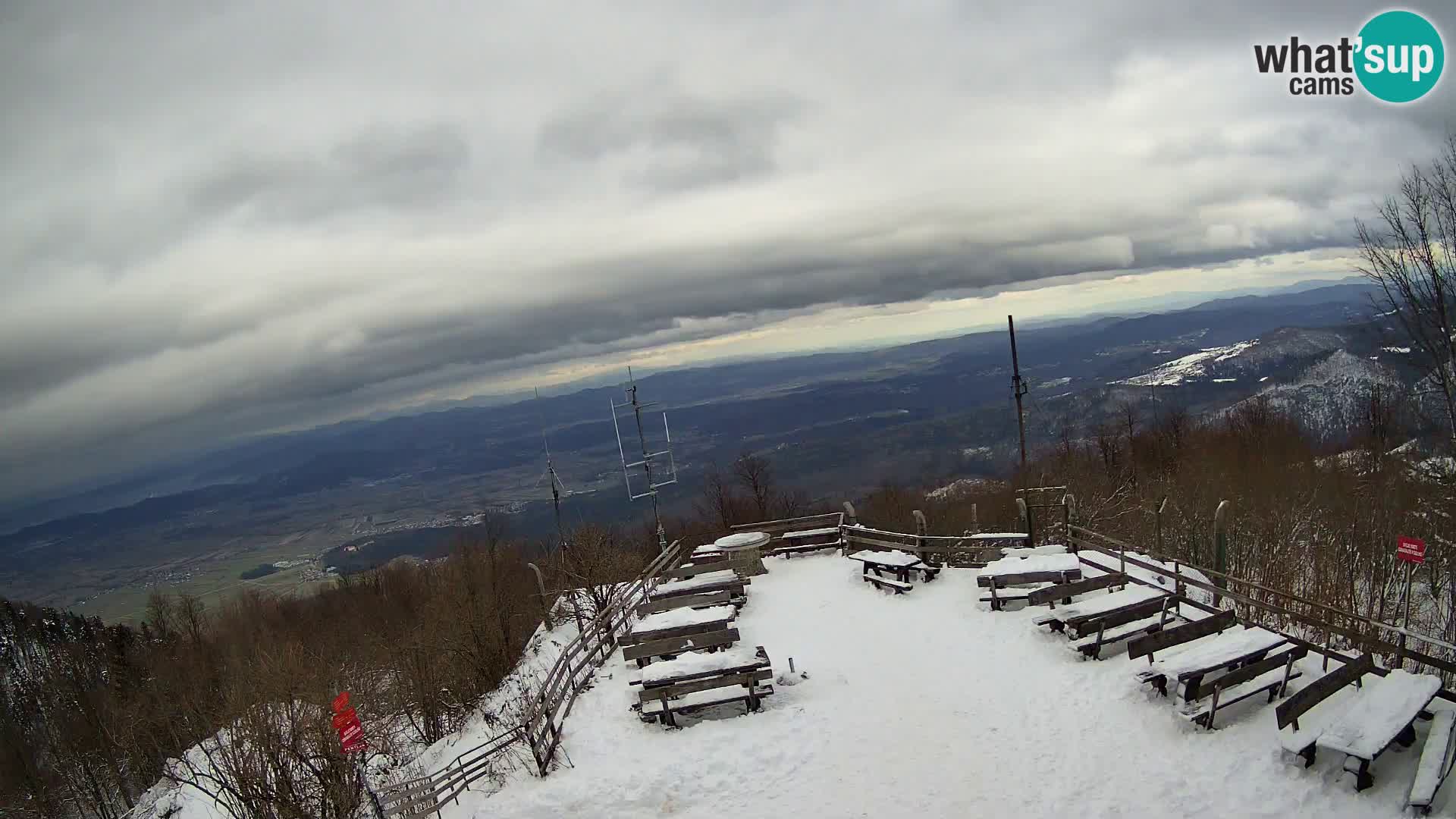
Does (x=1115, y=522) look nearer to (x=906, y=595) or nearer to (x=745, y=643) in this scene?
(x=906, y=595)

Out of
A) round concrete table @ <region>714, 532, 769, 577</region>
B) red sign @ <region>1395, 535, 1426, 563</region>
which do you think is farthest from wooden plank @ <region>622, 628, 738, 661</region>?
red sign @ <region>1395, 535, 1426, 563</region>

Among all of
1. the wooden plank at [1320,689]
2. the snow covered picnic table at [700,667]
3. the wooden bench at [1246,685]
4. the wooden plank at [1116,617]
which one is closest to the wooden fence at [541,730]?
the snow covered picnic table at [700,667]

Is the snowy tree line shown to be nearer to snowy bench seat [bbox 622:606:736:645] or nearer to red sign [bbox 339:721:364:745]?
red sign [bbox 339:721:364:745]

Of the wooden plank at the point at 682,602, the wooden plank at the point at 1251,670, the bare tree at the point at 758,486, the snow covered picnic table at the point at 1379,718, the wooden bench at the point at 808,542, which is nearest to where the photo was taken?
the snow covered picnic table at the point at 1379,718

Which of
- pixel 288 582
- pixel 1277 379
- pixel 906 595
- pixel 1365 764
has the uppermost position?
pixel 1365 764

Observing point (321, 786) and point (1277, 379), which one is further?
point (1277, 379)

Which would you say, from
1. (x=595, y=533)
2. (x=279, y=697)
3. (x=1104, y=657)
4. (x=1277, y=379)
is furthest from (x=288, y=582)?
(x=1277, y=379)

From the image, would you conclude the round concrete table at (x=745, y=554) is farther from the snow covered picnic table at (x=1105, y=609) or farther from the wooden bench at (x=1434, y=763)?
the wooden bench at (x=1434, y=763)
